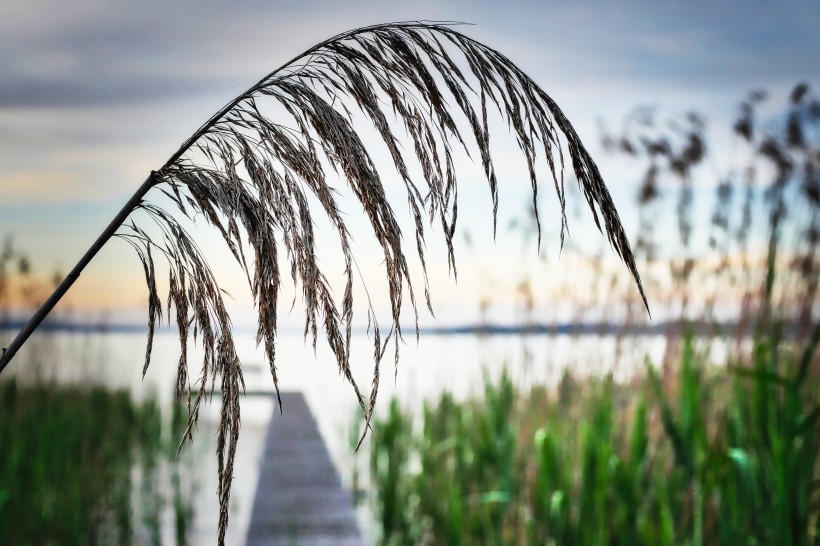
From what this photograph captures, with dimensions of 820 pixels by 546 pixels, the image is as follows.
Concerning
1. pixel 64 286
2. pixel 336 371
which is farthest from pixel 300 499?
pixel 64 286

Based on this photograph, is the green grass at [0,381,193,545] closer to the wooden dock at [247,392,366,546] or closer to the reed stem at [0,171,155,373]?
the wooden dock at [247,392,366,546]

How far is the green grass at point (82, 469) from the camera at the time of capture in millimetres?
3850

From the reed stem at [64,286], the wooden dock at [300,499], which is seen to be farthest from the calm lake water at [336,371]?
the reed stem at [64,286]

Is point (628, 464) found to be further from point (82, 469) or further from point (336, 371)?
point (82, 469)

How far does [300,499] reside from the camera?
4.08 metres

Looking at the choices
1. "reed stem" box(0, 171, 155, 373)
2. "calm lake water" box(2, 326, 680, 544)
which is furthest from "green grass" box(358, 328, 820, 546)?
"reed stem" box(0, 171, 155, 373)

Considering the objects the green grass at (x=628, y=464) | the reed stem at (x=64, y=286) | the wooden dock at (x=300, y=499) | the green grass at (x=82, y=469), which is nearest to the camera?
the reed stem at (x=64, y=286)

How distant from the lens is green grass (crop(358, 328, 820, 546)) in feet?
7.93

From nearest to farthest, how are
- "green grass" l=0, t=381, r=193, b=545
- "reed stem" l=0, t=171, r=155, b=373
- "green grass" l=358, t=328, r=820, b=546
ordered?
"reed stem" l=0, t=171, r=155, b=373
"green grass" l=358, t=328, r=820, b=546
"green grass" l=0, t=381, r=193, b=545

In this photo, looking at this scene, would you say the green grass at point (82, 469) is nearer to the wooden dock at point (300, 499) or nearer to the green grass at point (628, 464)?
the wooden dock at point (300, 499)

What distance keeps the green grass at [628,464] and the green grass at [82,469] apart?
3.87 feet

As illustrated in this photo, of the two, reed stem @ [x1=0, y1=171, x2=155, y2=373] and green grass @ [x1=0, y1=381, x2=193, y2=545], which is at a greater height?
reed stem @ [x1=0, y1=171, x2=155, y2=373]

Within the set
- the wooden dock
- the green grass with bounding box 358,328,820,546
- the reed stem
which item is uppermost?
the reed stem

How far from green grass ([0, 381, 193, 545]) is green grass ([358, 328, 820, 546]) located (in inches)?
46.4
